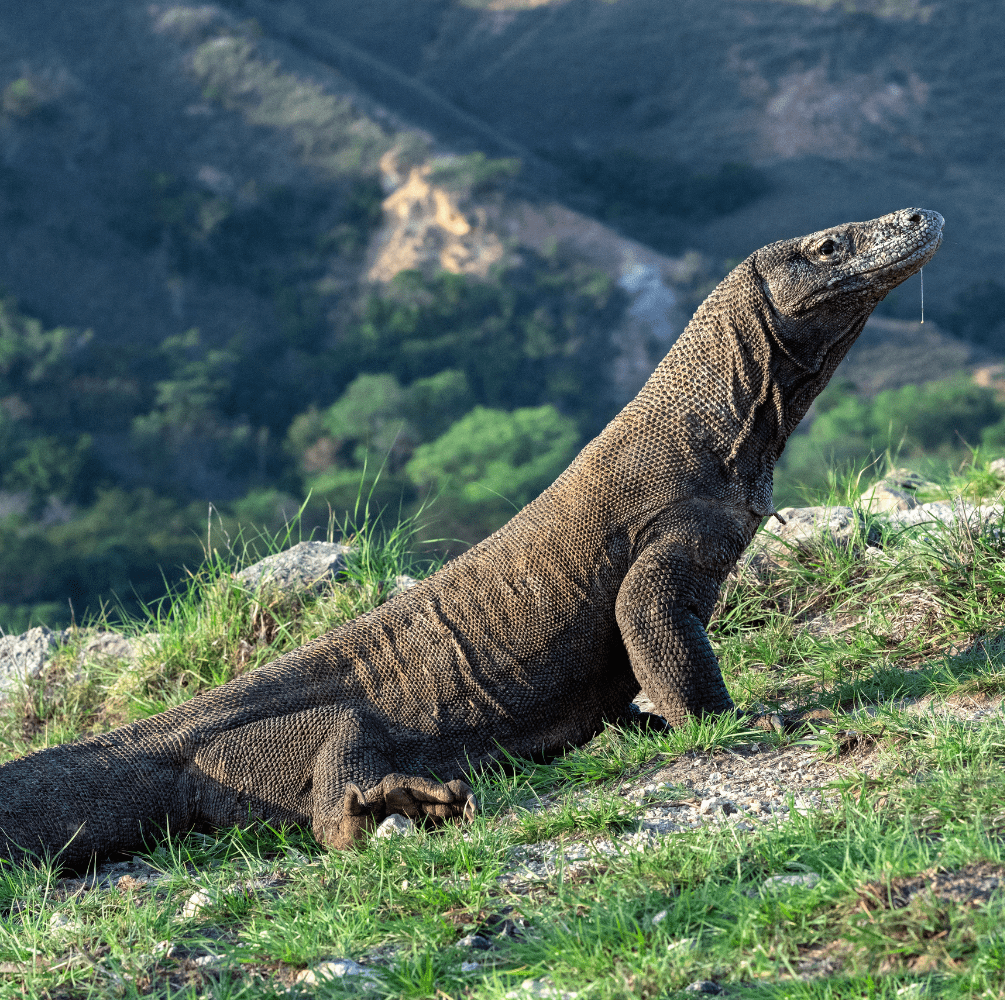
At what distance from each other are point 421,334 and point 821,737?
6224 cm

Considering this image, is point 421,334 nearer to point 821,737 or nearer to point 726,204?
point 726,204

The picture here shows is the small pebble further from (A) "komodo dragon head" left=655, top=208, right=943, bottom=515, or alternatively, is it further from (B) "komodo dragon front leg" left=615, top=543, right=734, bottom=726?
(A) "komodo dragon head" left=655, top=208, right=943, bottom=515

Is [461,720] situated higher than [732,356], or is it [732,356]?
[732,356]

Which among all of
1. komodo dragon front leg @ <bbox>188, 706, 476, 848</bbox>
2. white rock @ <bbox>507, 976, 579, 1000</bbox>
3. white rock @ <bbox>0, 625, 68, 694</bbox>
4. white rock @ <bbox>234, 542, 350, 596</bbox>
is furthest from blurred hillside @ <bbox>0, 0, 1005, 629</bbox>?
white rock @ <bbox>507, 976, 579, 1000</bbox>

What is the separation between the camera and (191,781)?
354cm

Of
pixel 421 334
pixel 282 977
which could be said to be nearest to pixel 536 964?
pixel 282 977

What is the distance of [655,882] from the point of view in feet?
8.20

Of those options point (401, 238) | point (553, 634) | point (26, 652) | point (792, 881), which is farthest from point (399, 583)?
point (401, 238)

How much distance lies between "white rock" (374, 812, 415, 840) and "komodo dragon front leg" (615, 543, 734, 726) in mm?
835

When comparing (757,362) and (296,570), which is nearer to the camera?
(757,362)

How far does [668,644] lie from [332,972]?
4.95 ft

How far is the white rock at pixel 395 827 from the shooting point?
10.2 ft

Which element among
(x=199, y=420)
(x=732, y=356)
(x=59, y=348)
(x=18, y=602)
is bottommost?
(x=18, y=602)

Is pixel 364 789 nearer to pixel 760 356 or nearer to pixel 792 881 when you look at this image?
pixel 792 881
